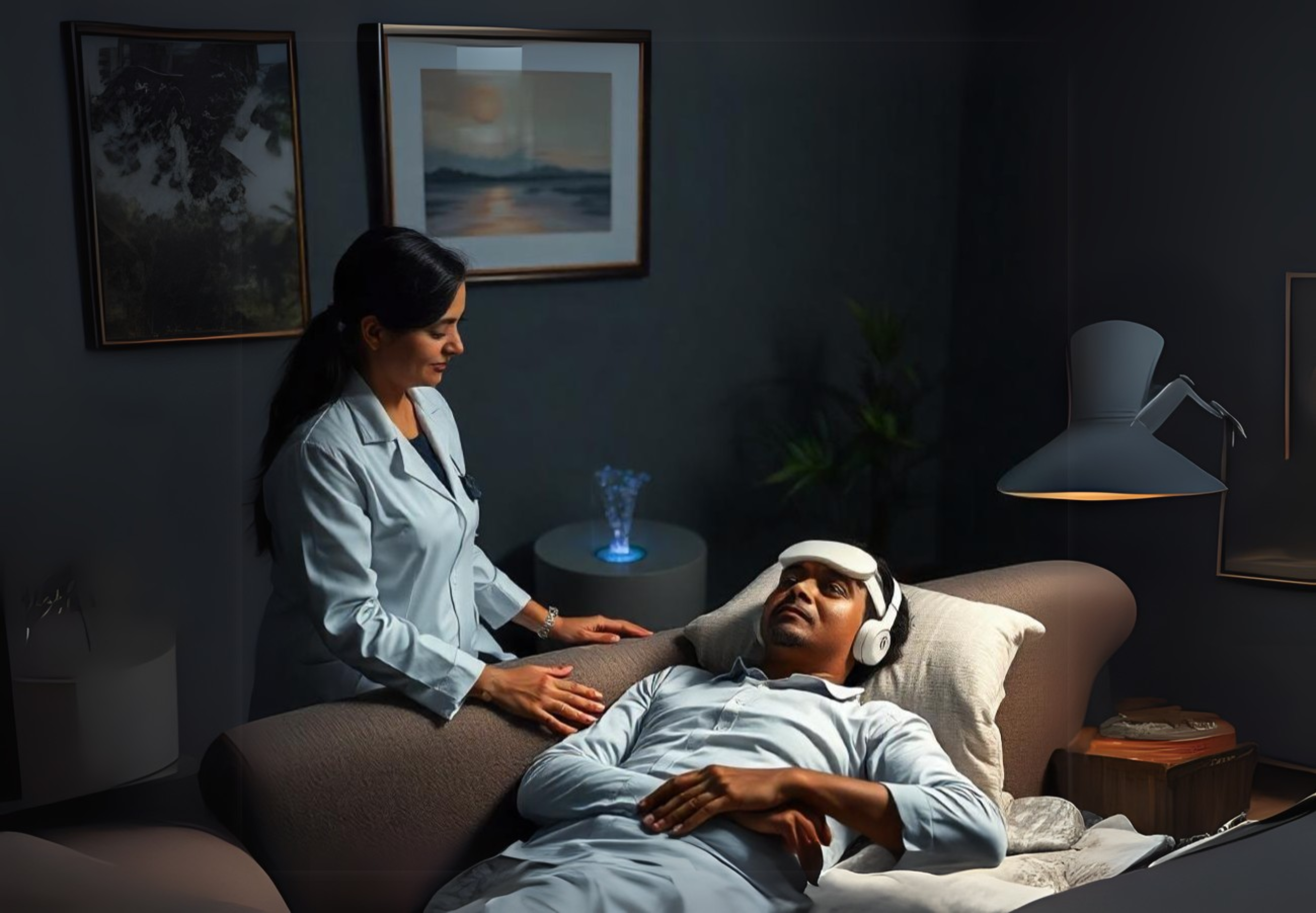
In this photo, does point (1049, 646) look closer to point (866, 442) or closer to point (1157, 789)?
point (1157, 789)

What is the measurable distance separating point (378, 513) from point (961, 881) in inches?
25.1

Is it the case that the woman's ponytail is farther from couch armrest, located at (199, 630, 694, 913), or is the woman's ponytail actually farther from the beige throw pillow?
the beige throw pillow

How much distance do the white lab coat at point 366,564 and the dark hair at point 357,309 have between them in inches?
1.1

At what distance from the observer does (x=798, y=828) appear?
111cm

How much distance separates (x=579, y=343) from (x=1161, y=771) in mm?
859

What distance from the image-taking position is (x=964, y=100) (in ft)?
6.00

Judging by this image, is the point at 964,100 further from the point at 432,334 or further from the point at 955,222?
the point at 432,334

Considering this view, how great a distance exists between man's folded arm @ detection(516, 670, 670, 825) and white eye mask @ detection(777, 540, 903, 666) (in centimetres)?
24

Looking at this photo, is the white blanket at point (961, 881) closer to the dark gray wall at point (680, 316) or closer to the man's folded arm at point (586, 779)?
the man's folded arm at point (586, 779)

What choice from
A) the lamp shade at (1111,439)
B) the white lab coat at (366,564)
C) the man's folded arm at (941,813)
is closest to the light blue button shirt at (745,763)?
the man's folded arm at (941,813)

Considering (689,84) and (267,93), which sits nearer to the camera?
(267,93)

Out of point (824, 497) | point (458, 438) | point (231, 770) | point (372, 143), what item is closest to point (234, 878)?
point (231, 770)

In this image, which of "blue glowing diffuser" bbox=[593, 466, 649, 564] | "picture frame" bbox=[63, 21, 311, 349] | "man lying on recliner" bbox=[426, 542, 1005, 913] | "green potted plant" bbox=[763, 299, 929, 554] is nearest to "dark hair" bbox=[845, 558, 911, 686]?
"man lying on recliner" bbox=[426, 542, 1005, 913]

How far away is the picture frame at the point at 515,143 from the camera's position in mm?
1446
